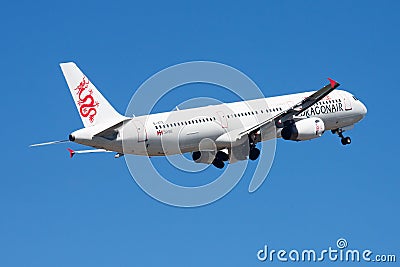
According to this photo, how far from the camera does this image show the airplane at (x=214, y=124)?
6750 centimetres

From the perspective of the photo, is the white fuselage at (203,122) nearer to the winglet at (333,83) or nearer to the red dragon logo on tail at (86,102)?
the red dragon logo on tail at (86,102)

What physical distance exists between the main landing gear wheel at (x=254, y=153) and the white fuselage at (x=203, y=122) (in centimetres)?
128

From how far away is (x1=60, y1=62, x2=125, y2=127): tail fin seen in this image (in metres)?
68.3

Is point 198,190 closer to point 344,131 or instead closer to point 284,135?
point 284,135

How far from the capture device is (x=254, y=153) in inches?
2928

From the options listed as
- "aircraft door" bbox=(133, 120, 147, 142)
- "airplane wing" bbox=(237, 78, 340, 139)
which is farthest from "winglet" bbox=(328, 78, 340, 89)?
"aircraft door" bbox=(133, 120, 147, 142)

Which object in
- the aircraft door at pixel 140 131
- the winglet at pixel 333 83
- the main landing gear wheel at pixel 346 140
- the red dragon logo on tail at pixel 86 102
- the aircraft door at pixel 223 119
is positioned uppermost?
the main landing gear wheel at pixel 346 140

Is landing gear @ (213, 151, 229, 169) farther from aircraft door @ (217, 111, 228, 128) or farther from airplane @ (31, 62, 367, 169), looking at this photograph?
aircraft door @ (217, 111, 228, 128)

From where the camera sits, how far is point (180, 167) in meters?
72.2

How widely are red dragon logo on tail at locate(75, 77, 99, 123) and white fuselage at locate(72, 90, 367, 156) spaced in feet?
7.62

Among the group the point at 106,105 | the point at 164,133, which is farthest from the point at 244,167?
the point at 106,105

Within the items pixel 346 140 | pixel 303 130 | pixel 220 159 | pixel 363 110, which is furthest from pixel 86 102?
pixel 363 110

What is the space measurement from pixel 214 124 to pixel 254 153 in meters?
4.60

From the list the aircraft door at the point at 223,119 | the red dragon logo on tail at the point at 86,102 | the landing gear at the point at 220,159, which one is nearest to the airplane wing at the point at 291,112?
the aircraft door at the point at 223,119
